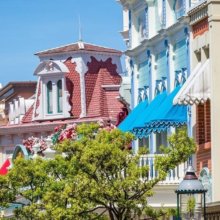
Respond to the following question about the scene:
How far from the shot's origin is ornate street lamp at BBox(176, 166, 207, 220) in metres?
31.0

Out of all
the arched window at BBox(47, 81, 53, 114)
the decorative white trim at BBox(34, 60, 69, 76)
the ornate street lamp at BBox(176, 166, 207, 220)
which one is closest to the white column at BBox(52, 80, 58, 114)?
the arched window at BBox(47, 81, 53, 114)

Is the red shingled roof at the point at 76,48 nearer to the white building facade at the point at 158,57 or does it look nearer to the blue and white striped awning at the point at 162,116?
the white building facade at the point at 158,57

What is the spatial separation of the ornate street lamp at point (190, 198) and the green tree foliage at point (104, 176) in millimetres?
3425

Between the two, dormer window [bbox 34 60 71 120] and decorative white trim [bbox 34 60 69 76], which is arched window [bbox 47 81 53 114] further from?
decorative white trim [bbox 34 60 69 76]

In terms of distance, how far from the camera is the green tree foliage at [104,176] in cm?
3525

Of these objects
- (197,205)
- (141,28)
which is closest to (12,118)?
(141,28)

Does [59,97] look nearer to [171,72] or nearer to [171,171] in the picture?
[171,72]

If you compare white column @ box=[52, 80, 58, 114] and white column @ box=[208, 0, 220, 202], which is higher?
white column @ box=[52, 80, 58, 114]

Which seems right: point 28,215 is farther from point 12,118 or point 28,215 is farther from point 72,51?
point 12,118

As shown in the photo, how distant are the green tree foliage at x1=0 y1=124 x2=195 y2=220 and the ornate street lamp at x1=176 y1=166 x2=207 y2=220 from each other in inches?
135

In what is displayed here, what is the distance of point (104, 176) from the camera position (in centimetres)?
3581

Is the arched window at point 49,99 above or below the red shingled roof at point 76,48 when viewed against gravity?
below

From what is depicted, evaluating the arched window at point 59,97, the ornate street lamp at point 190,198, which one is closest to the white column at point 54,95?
the arched window at point 59,97

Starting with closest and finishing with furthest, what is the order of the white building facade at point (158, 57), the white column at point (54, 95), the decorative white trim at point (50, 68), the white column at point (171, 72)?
1. the white building facade at point (158, 57)
2. the white column at point (171, 72)
3. the decorative white trim at point (50, 68)
4. the white column at point (54, 95)
